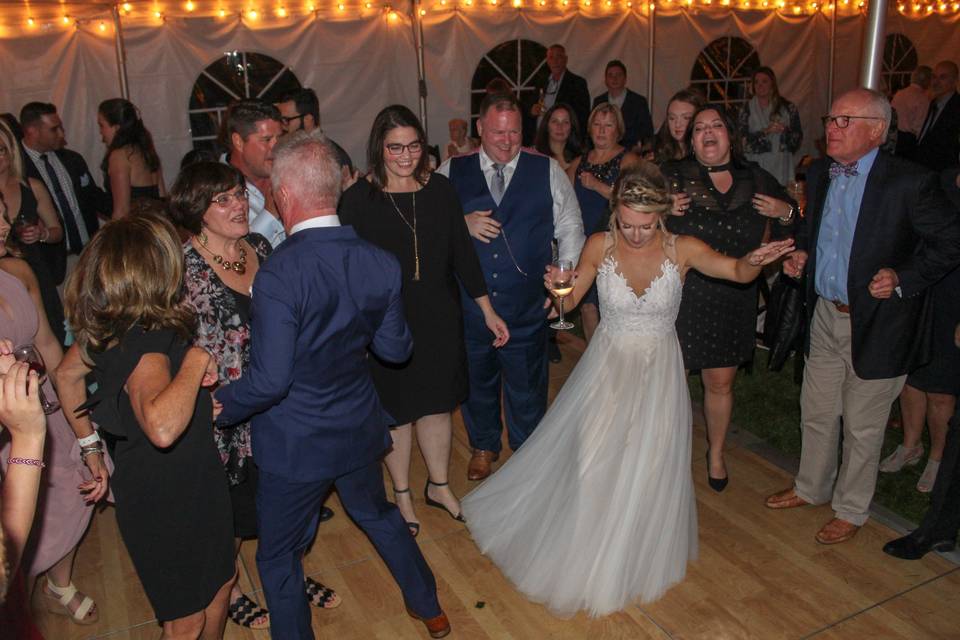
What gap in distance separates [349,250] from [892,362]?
7.64 feet

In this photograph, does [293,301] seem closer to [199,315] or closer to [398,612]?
[199,315]

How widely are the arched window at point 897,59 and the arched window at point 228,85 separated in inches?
350

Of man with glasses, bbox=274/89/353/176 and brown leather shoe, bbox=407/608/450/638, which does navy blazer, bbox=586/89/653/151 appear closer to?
man with glasses, bbox=274/89/353/176

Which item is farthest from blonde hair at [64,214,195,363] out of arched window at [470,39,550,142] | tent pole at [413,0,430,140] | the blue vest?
arched window at [470,39,550,142]

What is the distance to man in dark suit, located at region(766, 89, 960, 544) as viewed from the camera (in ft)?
10.1

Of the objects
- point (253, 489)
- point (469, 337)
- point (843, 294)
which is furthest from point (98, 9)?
point (843, 294)

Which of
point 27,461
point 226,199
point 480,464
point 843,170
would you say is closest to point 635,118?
point 843,170

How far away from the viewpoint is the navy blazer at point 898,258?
3064mm

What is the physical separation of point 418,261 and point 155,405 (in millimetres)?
1509

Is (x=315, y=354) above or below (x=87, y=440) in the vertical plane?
above

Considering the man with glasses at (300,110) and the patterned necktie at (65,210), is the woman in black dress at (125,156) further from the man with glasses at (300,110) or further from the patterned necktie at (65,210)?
the man with glasses at (300,110)

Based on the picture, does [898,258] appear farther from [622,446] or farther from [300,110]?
[300,110]

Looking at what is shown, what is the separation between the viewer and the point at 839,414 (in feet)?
11.7

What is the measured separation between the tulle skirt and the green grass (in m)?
1.25
